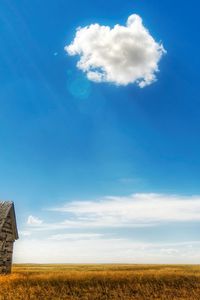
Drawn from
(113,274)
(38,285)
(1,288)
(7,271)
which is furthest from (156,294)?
(7,271)

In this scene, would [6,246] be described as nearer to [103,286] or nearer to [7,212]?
[7,212]

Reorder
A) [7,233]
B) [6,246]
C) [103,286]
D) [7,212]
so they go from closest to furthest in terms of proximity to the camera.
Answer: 1. [103,286]
2. [7,212]
3. [6,246]
4. [7,233]

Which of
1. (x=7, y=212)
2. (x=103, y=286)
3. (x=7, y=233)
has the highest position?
(x=7, y=212)

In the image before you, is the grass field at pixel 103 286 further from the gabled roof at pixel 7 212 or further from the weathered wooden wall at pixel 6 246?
the gabled roof at pixel 7 212

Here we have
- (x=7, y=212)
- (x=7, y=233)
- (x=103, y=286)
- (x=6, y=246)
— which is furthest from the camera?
(x=7, y=233)

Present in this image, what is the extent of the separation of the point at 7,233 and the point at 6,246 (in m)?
1.22

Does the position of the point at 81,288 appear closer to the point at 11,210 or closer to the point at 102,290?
the point at 102,290

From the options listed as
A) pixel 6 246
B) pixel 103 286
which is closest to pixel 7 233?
pixel 6 246

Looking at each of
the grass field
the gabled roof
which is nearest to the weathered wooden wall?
the gabled roof

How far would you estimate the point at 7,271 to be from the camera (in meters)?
40.2

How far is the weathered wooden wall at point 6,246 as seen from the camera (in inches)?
1574

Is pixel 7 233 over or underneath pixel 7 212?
underneath

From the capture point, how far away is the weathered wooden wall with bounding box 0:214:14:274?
3997 centimetres

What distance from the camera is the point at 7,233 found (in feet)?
135
